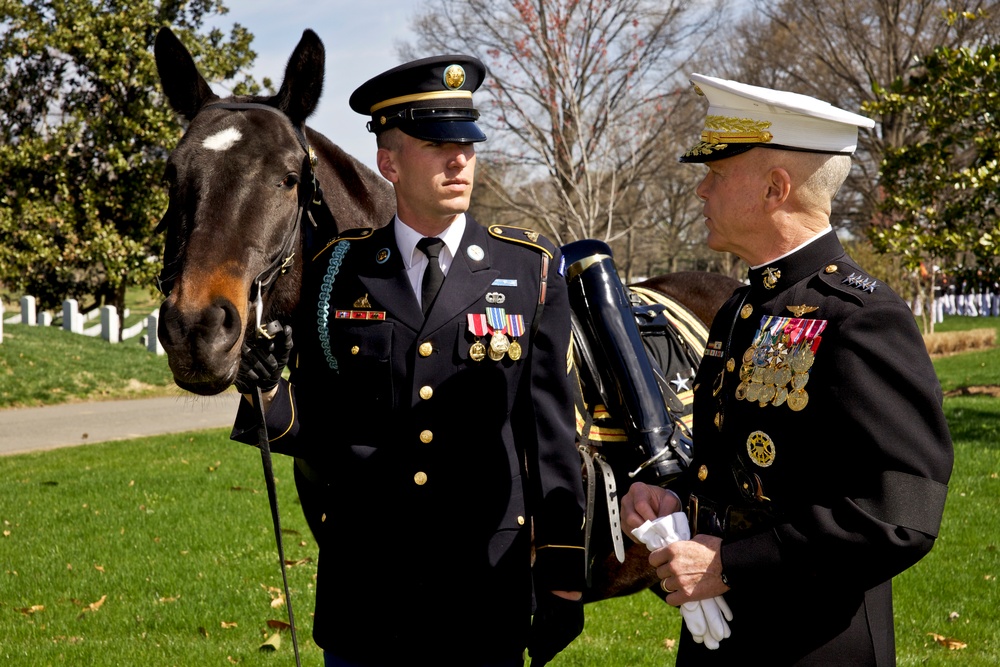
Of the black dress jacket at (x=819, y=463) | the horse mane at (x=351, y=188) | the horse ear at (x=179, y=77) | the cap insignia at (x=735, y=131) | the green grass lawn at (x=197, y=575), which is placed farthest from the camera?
the green grass lawn at (x=197, y=575)

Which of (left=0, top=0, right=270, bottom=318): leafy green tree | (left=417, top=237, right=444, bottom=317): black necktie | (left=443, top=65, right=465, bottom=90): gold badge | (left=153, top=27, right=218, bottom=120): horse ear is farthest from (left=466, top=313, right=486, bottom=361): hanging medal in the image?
(left=0, top=0, right=270, bottom=318): leafy green tree

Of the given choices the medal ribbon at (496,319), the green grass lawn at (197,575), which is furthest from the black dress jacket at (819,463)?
the green grass lawn at (197,575)

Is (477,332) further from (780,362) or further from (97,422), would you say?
(97,422)

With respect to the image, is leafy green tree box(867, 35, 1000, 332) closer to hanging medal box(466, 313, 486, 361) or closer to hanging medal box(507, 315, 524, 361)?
hanging medal box(507, 315, 524, 361)

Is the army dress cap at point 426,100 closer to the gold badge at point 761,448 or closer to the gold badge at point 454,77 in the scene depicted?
the gold badge at point 454,77

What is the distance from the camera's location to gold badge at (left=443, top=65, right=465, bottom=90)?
269 cm

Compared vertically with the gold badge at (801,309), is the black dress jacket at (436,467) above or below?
below

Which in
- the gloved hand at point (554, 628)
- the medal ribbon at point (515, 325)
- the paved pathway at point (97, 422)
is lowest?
the paved pathway at point (97, 422)

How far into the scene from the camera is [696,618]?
1.90m

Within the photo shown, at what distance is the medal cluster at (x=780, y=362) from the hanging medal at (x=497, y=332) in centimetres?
77

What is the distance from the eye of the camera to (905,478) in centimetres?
169

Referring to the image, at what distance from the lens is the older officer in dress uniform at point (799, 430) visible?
171cm

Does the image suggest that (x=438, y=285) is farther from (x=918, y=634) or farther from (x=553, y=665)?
(x=918, y=634)

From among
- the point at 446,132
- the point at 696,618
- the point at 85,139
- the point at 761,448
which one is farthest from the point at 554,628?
the point at 85,139
